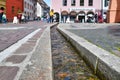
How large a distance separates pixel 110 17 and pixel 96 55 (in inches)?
1040

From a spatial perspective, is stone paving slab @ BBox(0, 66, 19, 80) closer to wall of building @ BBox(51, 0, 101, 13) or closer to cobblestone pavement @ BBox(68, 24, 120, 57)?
cobblestone pavement @ BBox(68, 24, 120, 57)

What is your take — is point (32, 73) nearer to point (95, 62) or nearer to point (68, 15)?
point (95, 62)

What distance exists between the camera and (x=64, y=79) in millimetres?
3256

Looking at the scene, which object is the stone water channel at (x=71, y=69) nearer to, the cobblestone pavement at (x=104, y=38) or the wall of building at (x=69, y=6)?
the cobblestone pavement at (x=104, y=38)

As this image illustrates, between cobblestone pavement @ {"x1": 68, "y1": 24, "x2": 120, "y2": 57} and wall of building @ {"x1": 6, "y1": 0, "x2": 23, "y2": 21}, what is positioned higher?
wall of building @ {"x1": 6, "y1": 0, "x2": 23, "y2": 21}

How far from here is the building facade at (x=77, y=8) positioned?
61.1 metres

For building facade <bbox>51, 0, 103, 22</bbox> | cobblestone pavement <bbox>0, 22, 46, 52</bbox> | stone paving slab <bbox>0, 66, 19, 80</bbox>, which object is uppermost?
building facade <bbox>51, 0, 103, 22</bbox>

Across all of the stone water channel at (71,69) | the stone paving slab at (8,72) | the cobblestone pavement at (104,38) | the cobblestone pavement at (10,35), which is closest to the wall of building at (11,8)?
the cobblestone pavement at (10,35)

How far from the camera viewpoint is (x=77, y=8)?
61.8 m

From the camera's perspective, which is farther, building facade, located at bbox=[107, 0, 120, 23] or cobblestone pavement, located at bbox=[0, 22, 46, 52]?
building facade, located at bbox=[107, 0, 120, 23]

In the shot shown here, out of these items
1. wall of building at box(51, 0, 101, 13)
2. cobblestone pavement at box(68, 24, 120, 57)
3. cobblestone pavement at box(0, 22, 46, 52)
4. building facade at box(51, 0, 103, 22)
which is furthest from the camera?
building facade at box(51, 0, 103, 22)

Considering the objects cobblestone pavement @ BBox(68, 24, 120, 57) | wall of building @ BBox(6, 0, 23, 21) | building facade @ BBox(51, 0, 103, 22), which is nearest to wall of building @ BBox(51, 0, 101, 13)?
building facade @ BBox(51, 0, 103, 22)

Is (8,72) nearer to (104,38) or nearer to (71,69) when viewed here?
(71,69)

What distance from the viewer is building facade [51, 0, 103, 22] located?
61.1m
